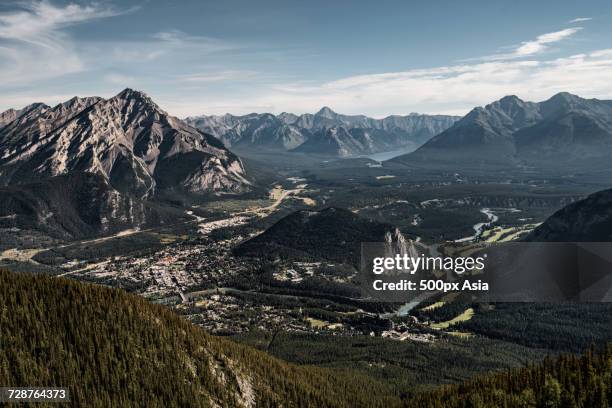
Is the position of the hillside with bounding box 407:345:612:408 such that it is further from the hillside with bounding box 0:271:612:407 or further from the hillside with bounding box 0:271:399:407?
the hillside with bounding box 0:271:399:407

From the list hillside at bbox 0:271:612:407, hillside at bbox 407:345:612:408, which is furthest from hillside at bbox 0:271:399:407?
hillside at bbox 407:345:612:408

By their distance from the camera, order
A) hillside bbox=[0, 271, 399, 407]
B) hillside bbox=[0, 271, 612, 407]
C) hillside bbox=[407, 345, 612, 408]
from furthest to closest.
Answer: hillside bbox=[0, 271, 399, 407] → hillside bbox=[0, 271, 612, 407] → hillside bbox=[407, 345, 612, 408]

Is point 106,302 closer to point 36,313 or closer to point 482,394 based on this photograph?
point 36,313

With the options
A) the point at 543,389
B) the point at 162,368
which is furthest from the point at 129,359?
the point at 543,389

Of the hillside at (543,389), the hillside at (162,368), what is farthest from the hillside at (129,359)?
the hillside at (543,389)

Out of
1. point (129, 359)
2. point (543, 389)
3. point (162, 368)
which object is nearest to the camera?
point (543, 389)

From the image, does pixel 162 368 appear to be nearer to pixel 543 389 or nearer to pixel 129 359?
pixel 129 359

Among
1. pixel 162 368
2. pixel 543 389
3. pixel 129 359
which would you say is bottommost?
pixel 543 389

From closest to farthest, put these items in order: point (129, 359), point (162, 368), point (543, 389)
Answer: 1. point (543, 389)
2. point (129, 359)
3. point (162, 368)
